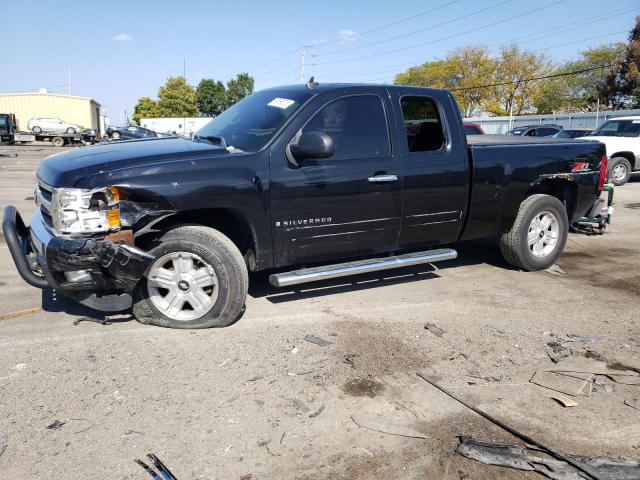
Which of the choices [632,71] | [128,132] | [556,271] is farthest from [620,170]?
[632,71]

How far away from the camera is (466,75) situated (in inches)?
2677

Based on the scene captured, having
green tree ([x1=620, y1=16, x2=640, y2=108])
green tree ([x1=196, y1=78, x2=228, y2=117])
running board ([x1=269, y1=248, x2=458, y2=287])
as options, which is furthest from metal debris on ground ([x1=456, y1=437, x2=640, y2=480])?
green tree ([x1=196, y1=78, x2=228, y2=117])

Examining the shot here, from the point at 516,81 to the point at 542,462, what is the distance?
67.8 m

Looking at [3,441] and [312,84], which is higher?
[312,84]

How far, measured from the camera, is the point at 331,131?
4.77m

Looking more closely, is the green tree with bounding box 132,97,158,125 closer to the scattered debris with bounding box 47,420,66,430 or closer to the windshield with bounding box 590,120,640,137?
the windshield with bounding box 590,120,640,137

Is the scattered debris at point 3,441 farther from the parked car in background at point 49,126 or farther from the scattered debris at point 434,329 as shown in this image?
the parked car in background at point 49,126

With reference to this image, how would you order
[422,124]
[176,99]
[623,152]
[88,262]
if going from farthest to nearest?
1. [176,99]
2. [623,152]
3. [422,124]
4. [88,262]

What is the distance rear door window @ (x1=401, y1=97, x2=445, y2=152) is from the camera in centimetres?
520

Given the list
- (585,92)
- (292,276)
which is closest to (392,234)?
(292,276)

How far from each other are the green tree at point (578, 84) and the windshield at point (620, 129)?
44.4 m

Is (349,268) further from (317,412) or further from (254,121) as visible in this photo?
(317,412)

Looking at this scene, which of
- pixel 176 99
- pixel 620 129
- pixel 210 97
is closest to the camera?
pixel 620 129

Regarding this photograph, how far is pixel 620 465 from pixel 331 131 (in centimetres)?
322
